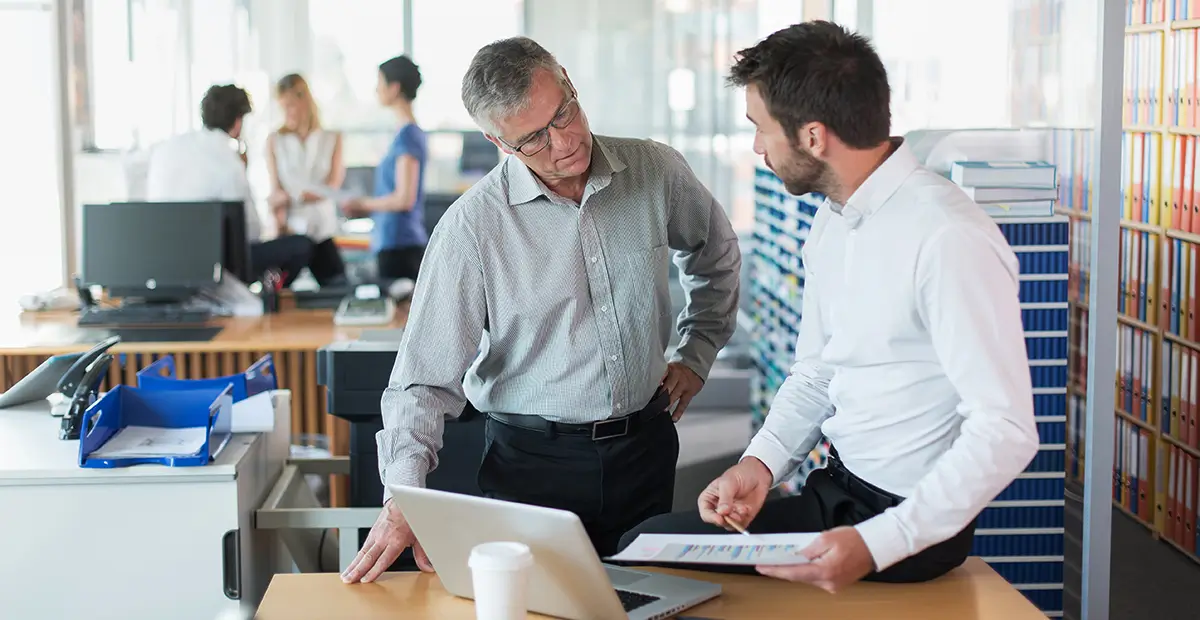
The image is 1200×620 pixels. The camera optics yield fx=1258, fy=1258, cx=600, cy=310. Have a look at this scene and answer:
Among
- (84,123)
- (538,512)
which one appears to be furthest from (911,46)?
(84,123)

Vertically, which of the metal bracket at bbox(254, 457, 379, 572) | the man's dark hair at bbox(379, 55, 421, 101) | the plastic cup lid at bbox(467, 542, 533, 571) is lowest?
the metal bracket at bbox(254, 457, 379, 572)

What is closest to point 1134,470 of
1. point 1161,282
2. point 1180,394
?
point 1180,394

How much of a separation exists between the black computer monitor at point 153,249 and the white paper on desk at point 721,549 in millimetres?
3356

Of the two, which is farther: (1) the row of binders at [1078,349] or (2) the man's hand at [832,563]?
(1) the row of binders at [1078,349]

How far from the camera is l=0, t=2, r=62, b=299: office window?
609 centimetres

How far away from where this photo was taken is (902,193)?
1.83m

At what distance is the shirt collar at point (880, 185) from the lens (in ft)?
6.03

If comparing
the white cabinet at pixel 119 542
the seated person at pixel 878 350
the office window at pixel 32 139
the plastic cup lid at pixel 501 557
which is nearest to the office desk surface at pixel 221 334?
the office window at pixel 32 139

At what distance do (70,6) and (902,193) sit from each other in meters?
5.40

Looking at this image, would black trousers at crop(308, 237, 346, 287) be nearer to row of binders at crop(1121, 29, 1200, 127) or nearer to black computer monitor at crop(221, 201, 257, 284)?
black computer monitor at crop(221, 201, 257, 284)

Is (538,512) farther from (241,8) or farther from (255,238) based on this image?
(241,8)

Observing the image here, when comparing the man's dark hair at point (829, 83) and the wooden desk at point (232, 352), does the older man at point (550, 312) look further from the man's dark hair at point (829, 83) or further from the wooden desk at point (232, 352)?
the wooden desk at point (232, 352)

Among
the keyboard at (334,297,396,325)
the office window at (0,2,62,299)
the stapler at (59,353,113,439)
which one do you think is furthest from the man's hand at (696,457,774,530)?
the office window at (0,2,62,299)

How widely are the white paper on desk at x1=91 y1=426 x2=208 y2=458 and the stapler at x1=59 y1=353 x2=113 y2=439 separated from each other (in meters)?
0.10
